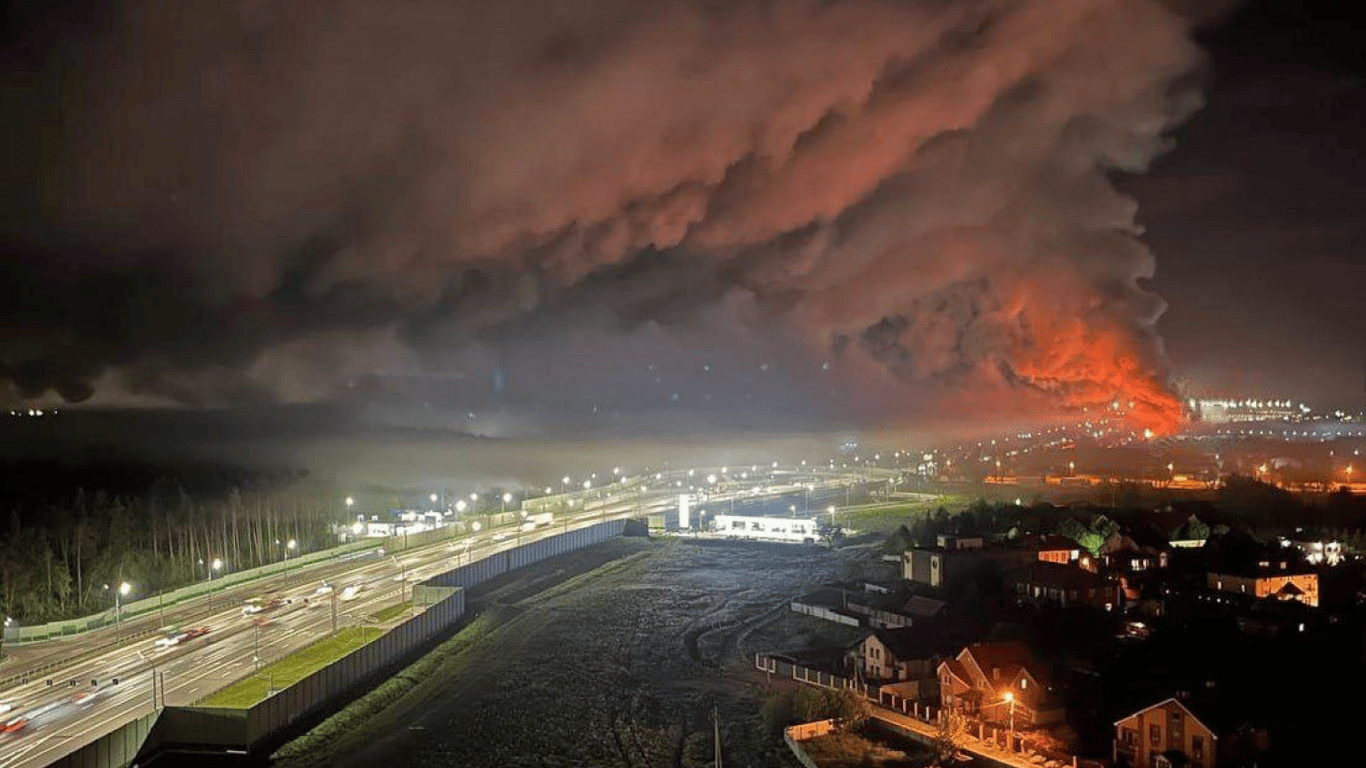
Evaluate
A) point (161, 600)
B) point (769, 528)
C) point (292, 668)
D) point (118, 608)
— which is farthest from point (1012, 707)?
point (769, 528)

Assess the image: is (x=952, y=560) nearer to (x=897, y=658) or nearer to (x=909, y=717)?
(x=897, y=658)

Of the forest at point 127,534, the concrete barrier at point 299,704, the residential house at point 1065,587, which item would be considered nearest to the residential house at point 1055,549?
the residential house at point 1065,587

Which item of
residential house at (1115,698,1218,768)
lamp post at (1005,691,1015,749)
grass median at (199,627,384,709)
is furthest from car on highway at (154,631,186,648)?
residential house at (1115,698,1218,768)

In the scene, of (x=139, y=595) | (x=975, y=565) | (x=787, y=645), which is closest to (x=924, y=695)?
(x=787, y=645)

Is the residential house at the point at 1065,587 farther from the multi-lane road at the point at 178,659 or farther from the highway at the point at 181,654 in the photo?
the multi-lane road at the point at 178,659

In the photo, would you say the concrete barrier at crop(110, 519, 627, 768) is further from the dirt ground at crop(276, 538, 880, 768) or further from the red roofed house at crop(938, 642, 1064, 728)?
the red roofed house at crop(938, 642, 1064, 728)

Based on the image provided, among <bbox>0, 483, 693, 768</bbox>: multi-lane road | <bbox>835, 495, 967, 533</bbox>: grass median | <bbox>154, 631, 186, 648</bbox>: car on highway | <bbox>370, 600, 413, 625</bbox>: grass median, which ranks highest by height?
<bbox>154, 631, 186, 648</bbox>: car on highway
